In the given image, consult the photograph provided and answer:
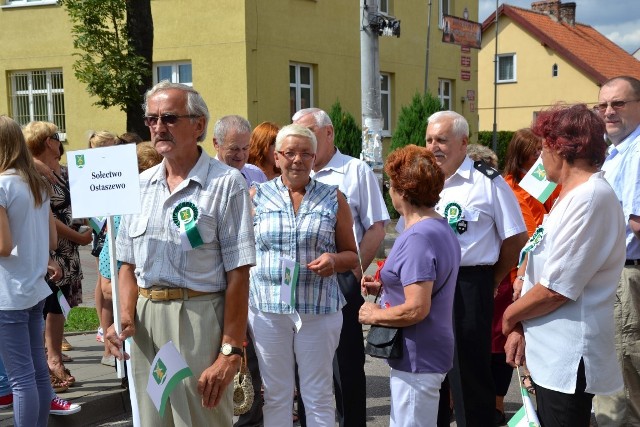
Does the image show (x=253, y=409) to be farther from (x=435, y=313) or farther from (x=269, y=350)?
(x=435, y=313)

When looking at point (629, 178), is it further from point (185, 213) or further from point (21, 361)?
point (21, 361)

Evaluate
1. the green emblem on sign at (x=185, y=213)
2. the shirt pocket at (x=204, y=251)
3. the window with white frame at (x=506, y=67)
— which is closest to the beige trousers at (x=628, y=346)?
the shirt pocket at (x=204, y=251)

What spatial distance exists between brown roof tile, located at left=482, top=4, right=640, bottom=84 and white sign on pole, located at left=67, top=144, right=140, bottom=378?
3769 cm

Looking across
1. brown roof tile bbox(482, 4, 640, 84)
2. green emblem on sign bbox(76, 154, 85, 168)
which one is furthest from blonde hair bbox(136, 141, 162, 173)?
brown roof tile bbox(482, 4, 640, 84)

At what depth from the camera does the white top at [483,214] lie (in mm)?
4762

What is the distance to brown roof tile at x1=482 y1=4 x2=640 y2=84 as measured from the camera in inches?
1574

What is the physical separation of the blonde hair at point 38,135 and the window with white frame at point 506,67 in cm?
3884

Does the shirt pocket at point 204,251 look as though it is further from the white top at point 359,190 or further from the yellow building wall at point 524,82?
the yellow building wall at point 524,82

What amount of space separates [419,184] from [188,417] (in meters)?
1.54

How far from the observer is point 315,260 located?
4.41 meters

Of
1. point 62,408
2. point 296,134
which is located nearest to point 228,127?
point 296,134

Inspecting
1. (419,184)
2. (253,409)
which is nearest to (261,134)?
(253,409)

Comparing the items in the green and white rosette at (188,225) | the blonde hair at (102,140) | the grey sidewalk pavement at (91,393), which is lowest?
the grey sidewalk pavement at (91,393)

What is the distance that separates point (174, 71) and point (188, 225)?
53.8ft
